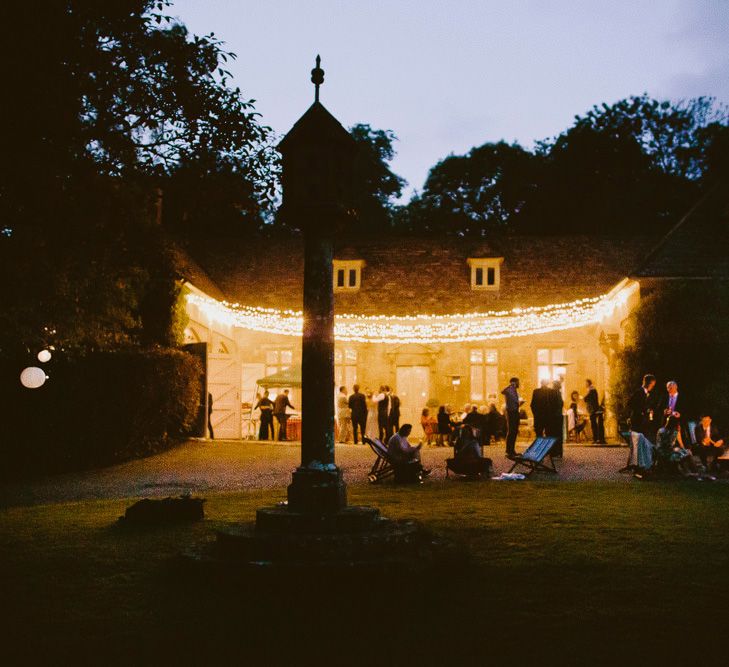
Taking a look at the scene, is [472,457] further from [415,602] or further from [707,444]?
[415,602]

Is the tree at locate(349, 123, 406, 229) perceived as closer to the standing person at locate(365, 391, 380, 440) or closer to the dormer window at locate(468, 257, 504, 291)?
the dormer window at locate(468, 257, 504, 291)

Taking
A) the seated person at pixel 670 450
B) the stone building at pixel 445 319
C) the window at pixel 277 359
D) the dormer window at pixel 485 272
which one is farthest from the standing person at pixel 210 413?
the seated person at pixel 670 450

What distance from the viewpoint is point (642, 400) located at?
1412cm

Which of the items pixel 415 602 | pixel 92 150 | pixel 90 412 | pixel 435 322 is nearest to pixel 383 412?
pixel 435 322

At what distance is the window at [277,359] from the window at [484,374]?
232 inches

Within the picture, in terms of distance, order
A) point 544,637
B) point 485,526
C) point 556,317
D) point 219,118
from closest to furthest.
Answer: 1. point 544,637
2. point 485,526
3. point 219,118
4. point 556,317

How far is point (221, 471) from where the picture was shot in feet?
49.5

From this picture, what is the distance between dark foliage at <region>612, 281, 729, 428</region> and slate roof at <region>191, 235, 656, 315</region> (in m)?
5.92

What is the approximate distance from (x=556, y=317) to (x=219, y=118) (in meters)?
16.6

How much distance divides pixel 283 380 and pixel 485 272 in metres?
8.56

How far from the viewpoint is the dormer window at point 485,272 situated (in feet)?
92.3

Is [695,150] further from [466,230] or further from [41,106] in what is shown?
[41,106]

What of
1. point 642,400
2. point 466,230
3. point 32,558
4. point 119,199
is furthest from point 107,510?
point 466,230

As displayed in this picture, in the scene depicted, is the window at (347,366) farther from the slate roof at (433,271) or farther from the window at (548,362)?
the window at (548,362)
